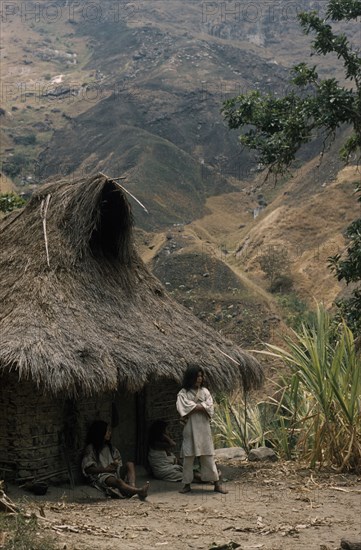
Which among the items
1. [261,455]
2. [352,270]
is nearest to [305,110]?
[352,270]

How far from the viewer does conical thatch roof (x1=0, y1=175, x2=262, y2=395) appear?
9.34 metres

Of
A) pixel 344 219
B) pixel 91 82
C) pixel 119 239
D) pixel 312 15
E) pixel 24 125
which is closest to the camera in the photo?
pixel 119 239

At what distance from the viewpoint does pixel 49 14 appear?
89.4 meters

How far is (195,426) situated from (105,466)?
112 cm

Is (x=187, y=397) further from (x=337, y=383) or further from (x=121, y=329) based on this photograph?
(x=337, y=383)

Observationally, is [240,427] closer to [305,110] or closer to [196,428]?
[196,428]

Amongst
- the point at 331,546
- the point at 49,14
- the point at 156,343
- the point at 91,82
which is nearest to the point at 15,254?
the point at 156,343

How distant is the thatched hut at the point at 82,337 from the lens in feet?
31.0

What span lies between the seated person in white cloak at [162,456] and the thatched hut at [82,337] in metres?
0.57

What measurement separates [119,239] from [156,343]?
1724mm

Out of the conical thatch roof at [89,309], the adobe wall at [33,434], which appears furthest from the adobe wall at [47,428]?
the conical thatch roof at [89,309]

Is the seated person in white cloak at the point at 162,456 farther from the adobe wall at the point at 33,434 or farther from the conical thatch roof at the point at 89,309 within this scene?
the adobe wall at the point at 33,434

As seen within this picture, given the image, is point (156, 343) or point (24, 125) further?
point (24, 125)

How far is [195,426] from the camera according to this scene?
9672 mm
